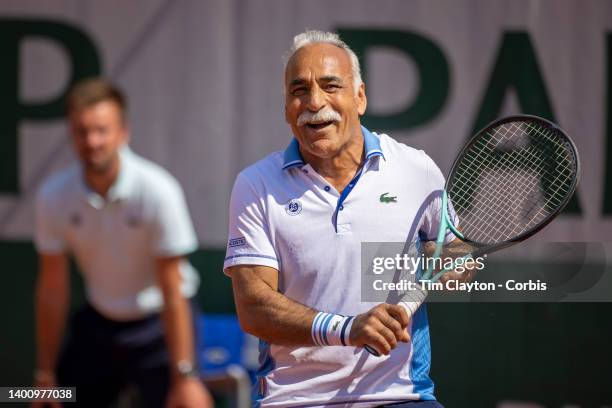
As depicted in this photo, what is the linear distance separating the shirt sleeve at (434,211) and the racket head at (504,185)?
9 cm

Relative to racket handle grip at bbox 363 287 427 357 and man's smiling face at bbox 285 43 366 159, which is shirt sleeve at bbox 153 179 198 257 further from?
racket handle grip at bbox 363 287 427 357

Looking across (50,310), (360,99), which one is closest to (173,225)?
(50,310)

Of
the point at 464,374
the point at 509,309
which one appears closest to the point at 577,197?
the point at 509,309

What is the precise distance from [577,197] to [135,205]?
7.45ft

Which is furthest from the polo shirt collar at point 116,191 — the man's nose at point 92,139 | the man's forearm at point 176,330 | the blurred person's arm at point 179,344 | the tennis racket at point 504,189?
the tennis racket at point 504,189

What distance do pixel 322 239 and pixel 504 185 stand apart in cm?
103

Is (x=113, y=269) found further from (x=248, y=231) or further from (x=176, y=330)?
(x=248, y=231)

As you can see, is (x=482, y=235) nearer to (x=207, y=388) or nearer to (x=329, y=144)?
(x=329, y=144)

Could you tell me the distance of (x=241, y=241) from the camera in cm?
292

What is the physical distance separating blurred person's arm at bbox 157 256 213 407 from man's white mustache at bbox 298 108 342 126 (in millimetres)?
2212

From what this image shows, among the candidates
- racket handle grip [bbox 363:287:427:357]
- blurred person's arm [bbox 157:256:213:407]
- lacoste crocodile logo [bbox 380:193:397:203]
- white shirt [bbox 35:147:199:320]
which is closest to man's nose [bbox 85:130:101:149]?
white shirt [bbox 35:147:199:320]

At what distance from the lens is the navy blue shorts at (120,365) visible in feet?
16.4

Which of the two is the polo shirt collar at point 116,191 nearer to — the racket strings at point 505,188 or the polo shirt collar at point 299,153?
the racket strings at point 505,188

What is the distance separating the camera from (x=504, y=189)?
365 centimetres
